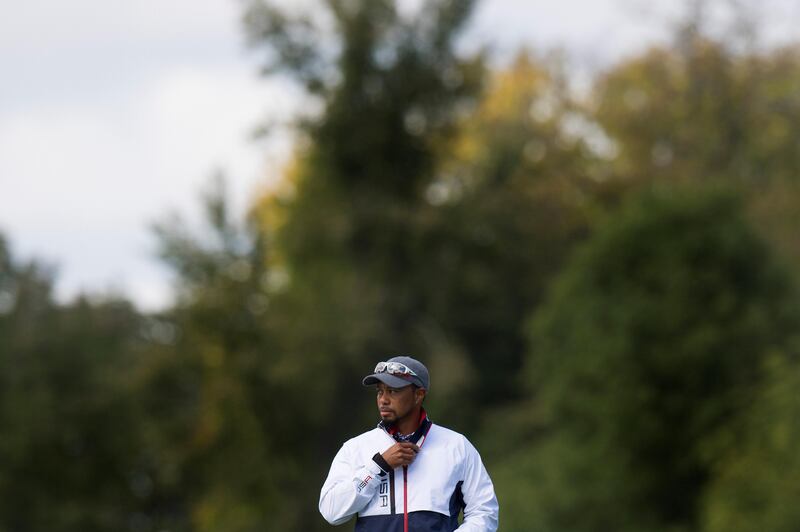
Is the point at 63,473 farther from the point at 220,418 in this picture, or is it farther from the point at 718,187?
the point at 718,187

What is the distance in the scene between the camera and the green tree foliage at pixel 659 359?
39.3 metres

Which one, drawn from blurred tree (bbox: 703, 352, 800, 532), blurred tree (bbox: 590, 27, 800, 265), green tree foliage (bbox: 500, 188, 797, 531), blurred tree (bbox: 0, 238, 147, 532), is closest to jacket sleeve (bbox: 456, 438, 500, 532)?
blurred tree (bbox: 703, 352, 800, 532)

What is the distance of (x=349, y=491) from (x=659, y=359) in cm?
3369

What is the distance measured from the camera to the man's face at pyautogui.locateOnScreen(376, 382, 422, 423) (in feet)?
21.5

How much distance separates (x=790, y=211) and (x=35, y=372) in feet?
85.7

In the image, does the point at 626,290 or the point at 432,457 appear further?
the point at 626,290

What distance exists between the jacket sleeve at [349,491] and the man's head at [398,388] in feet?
0.80

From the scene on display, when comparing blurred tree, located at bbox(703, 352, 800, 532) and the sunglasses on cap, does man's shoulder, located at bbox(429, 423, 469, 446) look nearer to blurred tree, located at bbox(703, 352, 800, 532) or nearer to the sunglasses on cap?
the sunglasses on cap

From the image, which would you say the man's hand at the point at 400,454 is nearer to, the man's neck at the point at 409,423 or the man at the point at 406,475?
the man at the point at 406,475

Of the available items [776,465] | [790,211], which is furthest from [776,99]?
[776,465]

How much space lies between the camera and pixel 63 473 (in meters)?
52.9

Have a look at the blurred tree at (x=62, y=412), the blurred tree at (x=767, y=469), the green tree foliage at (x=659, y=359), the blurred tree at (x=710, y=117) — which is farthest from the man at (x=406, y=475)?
the blurred tree at (x=62, y=412)

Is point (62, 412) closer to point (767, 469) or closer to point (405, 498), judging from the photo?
point (767, 469)

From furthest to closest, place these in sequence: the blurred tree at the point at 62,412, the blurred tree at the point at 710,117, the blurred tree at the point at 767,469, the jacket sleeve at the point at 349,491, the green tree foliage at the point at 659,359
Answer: the blurred tree at the point at 62,412 < the blurred tree at the point at 710,117 < the green tree foliage at the point at 659,359 < the blurred tree at the point at 767,469 < the jacket sleeve at the point at 349,491
